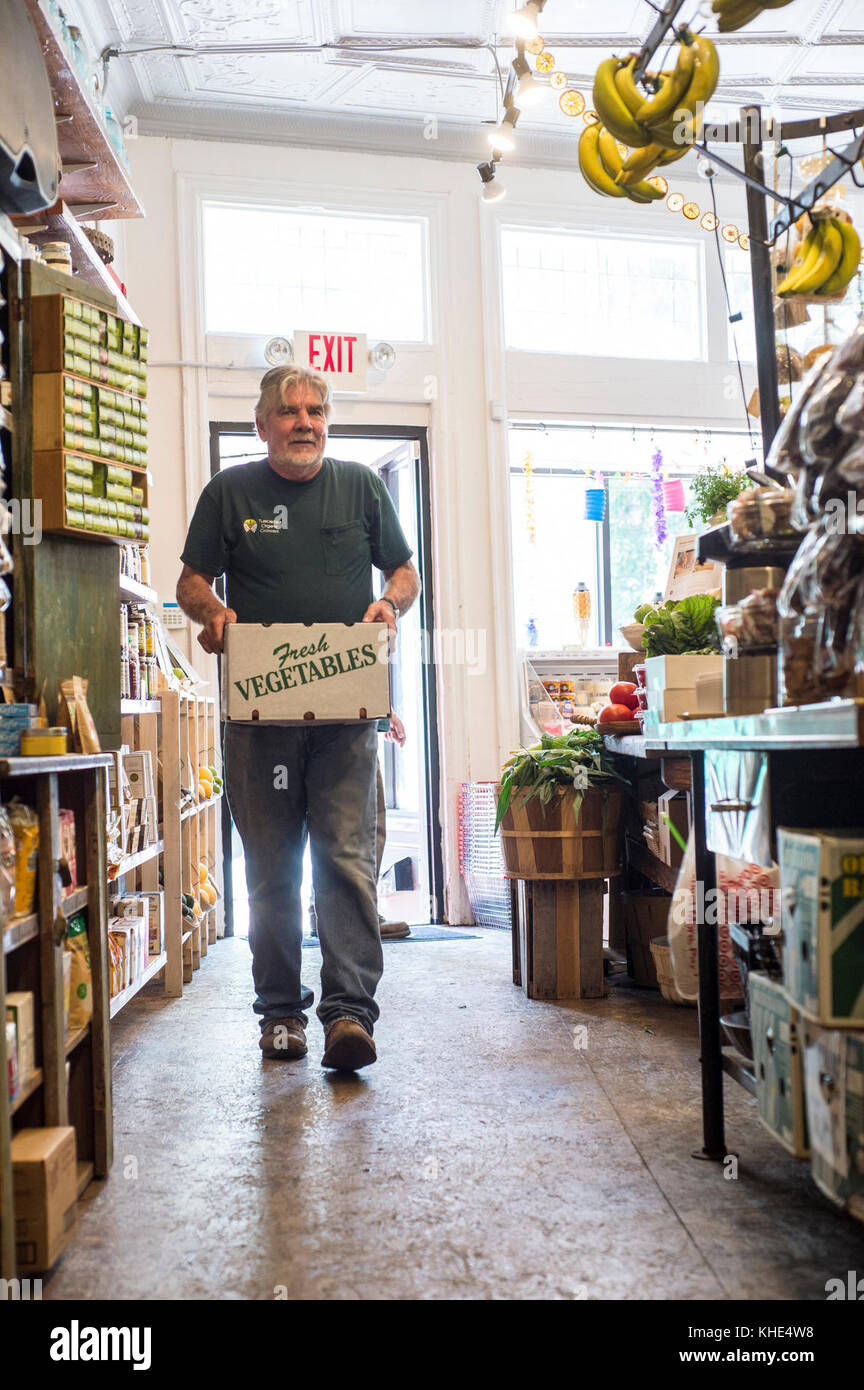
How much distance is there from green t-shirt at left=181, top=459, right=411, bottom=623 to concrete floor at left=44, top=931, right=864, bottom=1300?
1254 millimetres

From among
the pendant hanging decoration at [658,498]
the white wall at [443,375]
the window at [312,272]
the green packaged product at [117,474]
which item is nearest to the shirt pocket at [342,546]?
the green packaged product at [117,474]

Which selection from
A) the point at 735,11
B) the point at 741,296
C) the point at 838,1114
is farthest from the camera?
the point at 741,296

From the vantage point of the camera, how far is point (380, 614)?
317cm

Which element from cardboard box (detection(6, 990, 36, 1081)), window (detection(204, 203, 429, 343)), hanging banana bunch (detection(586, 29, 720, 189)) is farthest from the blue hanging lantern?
cardboard box (detection(6, 990, 36, 1081))

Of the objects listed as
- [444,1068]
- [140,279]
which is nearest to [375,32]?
[140,279]

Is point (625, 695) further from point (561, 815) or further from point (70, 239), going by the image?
point (70, 239)

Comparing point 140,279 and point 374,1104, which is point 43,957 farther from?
point 140,279

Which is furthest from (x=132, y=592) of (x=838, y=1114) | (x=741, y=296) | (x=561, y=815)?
(x=741, y=296)

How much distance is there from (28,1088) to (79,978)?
0.39m

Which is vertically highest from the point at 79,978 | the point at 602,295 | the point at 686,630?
the point at 602,295

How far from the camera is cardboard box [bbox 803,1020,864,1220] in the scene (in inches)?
59.4

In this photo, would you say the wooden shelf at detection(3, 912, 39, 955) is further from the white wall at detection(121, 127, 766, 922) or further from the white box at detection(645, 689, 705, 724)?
the white wall at detection(121, 127, 766, 922)

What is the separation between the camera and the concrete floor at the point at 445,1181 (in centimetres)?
181

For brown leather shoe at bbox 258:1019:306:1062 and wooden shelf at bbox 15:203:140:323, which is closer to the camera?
A: wooden shelf at bbox 15:203:140:323
